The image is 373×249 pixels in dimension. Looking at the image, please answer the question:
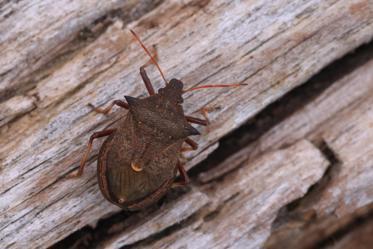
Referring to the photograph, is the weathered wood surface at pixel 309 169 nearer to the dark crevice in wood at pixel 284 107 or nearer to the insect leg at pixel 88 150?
the dark crevice in wood at pixel 284 107

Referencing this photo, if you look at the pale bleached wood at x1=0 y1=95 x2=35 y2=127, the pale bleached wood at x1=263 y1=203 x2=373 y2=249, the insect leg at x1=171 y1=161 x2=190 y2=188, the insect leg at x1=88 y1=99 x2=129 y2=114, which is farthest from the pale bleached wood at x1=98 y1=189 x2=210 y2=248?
the pale bleached wood at x1=0 y1=95 x2=35 y2=127

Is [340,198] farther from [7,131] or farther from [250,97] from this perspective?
[7,131]

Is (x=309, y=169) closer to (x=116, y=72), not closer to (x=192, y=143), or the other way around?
(x=192, y=143)

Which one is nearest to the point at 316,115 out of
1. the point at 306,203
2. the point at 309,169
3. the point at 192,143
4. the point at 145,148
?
the point at 309,169

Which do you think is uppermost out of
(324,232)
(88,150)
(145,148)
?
(88,150)

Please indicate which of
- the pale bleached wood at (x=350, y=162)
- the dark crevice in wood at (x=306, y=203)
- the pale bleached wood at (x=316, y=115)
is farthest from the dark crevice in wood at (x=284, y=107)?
the dark crevice in wood at (x=306, y=203)

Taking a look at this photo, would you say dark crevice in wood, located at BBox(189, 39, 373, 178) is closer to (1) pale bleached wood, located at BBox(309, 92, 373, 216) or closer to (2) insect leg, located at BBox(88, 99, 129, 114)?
(1) pale bleached wood, located at BBox(309, 92, 373, 216)

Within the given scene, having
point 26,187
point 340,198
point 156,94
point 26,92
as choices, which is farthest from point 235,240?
point 26,92
